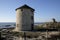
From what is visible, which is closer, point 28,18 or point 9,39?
point 9,39

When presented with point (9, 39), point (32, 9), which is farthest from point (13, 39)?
point (32, 9)

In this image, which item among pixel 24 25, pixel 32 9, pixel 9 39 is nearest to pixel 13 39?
pixel 9 39

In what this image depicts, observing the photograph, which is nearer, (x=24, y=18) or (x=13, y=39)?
(x=13, y=39)

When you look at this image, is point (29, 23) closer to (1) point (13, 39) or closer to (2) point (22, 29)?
(2) point (22, 29)

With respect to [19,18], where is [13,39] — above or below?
below

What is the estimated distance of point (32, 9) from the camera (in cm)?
3309

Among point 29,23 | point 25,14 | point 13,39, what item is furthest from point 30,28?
point 13,39

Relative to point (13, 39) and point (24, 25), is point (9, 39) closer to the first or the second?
point (13, 39)

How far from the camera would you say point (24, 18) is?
1248 inches

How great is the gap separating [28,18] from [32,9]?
2941mm

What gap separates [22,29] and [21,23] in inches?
62.2

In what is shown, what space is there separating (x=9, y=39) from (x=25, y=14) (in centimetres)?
1545

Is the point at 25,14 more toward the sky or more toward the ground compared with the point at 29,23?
more toward the sky

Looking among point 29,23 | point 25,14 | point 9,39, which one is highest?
point 25,14
